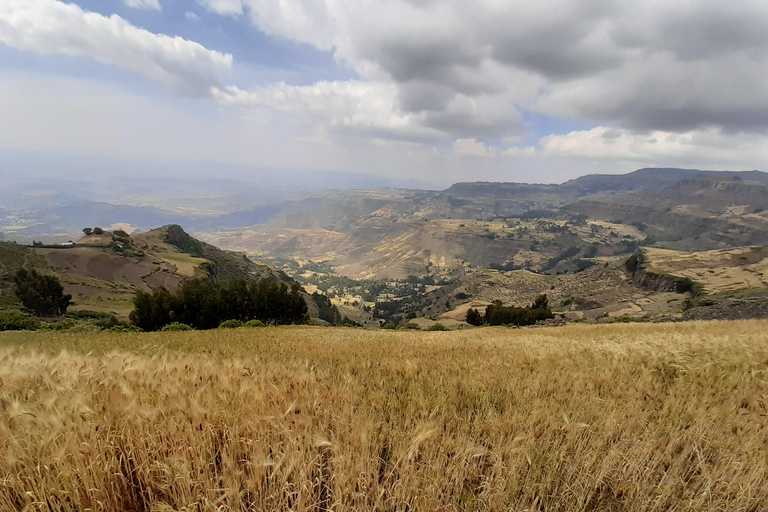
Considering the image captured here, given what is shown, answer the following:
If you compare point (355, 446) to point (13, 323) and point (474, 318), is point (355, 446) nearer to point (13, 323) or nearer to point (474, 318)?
point (13, 323)

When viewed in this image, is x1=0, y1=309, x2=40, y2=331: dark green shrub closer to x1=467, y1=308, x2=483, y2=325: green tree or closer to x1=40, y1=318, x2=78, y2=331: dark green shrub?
x1=40, y1=318, x2=78, y2=331: dark green shrub

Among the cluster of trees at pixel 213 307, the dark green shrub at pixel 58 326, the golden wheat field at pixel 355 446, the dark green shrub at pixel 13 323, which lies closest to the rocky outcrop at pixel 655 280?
the cluster of trees at pixel 213 307

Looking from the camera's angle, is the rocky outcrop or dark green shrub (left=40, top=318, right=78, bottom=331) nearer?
dark green shrub (left=40, top=318, right=78, bottom=331)

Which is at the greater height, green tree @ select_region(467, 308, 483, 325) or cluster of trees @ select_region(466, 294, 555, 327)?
cluster of trees @ select_region(466, 294, 555, 327)

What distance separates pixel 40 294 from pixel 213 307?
3285cm

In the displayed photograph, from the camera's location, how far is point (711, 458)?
3.06 metres

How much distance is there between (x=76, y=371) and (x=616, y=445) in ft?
19.4

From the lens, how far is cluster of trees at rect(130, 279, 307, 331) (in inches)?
1695

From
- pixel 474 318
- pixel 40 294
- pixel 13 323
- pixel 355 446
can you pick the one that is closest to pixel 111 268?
pixel 40 294

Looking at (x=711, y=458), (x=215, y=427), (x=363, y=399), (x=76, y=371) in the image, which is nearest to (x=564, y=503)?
(x=711, y=458)

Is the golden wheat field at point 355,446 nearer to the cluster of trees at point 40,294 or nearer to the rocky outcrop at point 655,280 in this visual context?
the cluster of trees at point 40,294

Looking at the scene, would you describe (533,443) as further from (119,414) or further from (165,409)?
(119,414)

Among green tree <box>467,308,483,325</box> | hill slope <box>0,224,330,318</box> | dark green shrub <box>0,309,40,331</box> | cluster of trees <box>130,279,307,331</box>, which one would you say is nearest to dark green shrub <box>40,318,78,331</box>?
dark green shrub <box>0,309,40,331</box>

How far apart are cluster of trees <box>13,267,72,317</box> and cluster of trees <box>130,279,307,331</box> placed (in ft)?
64.1
